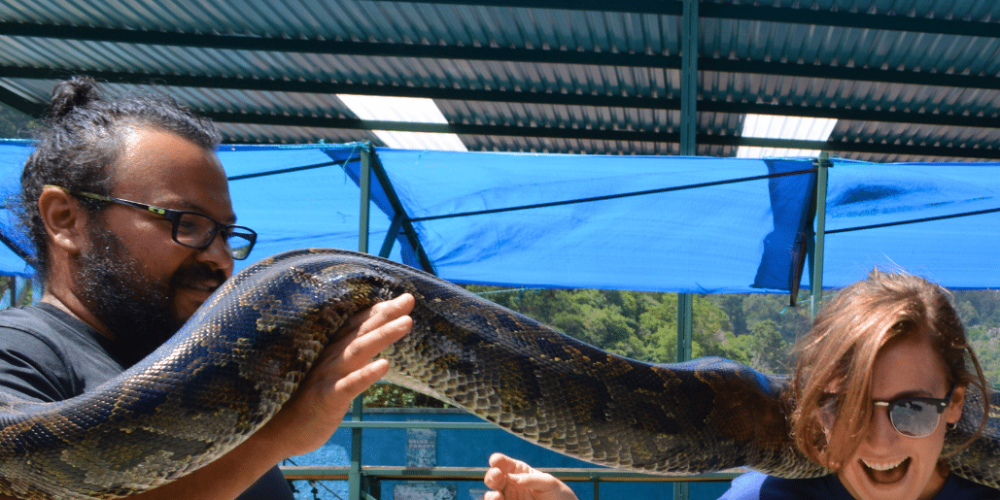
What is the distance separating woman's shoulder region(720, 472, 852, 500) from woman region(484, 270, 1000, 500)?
0.05 meters

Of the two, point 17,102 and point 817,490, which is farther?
point 17,102

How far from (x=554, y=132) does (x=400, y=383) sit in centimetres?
835

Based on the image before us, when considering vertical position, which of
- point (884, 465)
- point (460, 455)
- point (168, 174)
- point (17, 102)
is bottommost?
point (460, 455)

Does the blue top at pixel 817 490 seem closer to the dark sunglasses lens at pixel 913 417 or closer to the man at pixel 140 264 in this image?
the dark sunglasses lens at pixel 913 417

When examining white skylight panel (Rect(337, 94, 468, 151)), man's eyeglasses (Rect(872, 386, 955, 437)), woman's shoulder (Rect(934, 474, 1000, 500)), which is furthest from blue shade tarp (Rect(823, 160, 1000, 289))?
white skylight panel (Rect(337, 94, 468, 151))

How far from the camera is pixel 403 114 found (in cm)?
987

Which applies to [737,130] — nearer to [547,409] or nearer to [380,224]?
[380,224]

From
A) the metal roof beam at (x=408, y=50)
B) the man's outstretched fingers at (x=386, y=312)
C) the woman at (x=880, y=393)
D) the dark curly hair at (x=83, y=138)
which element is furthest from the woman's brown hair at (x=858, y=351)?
the metal roof beam at (x=408, y=50)

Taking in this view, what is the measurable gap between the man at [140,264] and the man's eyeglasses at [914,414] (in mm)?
1135

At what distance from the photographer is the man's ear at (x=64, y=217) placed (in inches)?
61.4

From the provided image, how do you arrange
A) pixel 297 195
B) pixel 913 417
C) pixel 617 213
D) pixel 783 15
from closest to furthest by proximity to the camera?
pixel 913 417 < pixel 617 213 < pixel 297 195 < pixel 783 15

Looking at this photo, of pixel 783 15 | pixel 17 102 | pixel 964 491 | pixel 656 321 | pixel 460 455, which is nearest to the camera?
pixel 964 491

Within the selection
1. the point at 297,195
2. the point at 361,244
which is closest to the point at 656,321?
the point at 297,195

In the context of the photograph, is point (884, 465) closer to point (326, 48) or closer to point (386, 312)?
point (386, 312)
